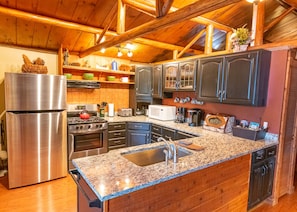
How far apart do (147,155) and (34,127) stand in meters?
1.98

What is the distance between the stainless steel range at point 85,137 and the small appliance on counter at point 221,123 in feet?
6.48

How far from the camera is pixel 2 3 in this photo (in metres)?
2.69

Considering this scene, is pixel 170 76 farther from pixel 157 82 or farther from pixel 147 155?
pixel 147 155

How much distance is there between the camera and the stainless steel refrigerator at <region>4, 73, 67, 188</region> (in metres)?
2.87

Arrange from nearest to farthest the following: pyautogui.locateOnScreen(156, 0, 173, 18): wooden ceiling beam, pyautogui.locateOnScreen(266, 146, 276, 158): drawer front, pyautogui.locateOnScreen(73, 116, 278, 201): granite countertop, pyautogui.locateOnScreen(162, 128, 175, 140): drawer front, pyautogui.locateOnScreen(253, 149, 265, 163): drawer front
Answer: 1. pyautogui.locateOnScreen(73, 116, 278, 201): granite countertop
2. pyautogui.locateOnScreen(156, 0, 173, 18): wooden ceiling beam
3. pyautogui.locateOnScreen(253, 149, 265, 163): drawer front
4. pyautogui.locateOnScreen(266, 146, 276, 158): drawer front
5. pyautogui.locateOnScreen(162, 128, 175, 140): drawer front

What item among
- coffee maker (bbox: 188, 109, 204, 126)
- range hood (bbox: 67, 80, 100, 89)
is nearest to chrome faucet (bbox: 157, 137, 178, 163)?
coffee maker (bbox: 188, 109, 204, 126)

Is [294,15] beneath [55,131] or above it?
above

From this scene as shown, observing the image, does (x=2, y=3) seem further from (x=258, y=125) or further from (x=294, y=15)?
(x=294, y=15)

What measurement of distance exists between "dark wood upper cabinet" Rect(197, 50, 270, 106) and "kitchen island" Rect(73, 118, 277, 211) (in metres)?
0.65

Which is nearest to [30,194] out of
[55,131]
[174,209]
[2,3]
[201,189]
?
[55,131]

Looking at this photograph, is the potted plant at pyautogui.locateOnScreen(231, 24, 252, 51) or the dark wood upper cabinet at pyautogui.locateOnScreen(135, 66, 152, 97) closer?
the potted plant at pyautogui.locateOnScreen(231, 24, 252, 51)

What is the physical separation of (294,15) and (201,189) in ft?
15.5

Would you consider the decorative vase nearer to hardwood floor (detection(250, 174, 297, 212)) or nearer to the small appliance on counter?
the small appliance on counter

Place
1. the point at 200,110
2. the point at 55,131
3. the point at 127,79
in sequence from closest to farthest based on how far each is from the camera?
1. the point at 55,131
2. the point at 200,110
3. the point at 127,79
